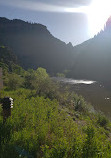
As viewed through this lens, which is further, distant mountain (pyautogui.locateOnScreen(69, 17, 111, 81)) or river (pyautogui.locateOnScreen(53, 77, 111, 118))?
distant mountain (pyautogui.locateOnScreen(69, 17, 111, 81))

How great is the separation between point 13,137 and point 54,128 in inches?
74.4

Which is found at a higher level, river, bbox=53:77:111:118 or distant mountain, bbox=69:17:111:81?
distant mountain, bbox=69:17:111:81

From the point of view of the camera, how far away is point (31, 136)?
17.9 feet

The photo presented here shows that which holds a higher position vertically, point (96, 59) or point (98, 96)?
point (96, 59)

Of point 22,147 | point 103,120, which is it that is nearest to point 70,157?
point 22,147

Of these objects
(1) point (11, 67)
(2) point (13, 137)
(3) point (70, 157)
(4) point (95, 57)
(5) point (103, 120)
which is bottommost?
(5) point (103, 120)

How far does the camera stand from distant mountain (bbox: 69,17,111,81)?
14362cm

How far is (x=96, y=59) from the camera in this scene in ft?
531

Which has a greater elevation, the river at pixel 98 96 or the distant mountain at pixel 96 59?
the distant mountain at pixel 96 59

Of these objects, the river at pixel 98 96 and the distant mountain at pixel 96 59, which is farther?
the distant mountain at pixel 96 59

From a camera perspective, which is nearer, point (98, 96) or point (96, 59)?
point (98, 96)

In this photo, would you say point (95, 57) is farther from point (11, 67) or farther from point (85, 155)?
point (85, 155)

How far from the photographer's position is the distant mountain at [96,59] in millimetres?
143625

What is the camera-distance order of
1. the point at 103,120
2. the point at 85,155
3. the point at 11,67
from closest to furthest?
the point at 85,155 < the point at 103,120 < the point at 11,67
